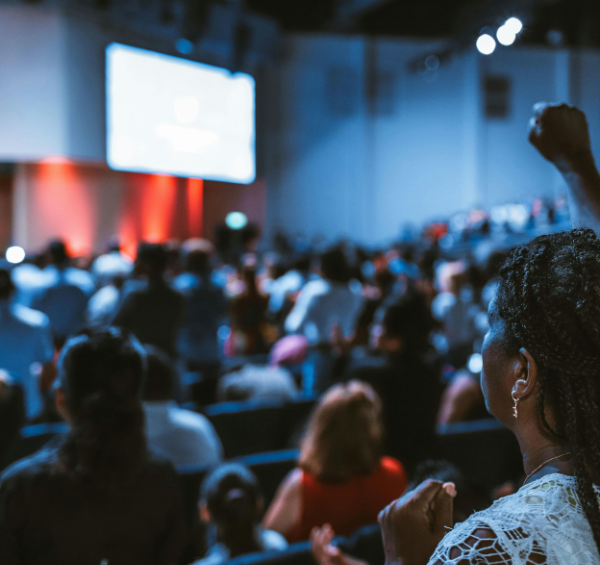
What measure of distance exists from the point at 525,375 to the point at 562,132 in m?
0.65

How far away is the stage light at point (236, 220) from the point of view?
14656mm

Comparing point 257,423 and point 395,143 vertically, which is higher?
point 395,143

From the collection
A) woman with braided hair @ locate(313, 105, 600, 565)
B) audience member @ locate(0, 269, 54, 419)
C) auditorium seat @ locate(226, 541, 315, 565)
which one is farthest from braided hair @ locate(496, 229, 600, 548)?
audience member @ locate(0, 269, 54, 419)

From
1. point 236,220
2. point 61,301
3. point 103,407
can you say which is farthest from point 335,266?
point 236,220

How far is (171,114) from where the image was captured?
10.7 m

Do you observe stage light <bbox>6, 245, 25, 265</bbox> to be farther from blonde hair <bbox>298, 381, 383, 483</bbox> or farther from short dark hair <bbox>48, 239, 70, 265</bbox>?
blonde hair <bbox>298, 381, 383, 483</bbox>

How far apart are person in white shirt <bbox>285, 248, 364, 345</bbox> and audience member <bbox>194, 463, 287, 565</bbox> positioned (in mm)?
2074

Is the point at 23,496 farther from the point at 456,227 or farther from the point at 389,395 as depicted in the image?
the point at 456,227

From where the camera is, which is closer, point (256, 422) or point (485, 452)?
point (485, 452)

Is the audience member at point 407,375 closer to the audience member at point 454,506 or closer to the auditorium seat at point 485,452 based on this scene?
the auditorium seat at point 485,452

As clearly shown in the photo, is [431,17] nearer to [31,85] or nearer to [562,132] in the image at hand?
[31,85]

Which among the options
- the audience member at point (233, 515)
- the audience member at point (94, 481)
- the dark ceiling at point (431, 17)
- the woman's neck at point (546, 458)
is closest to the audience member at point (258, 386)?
the audience member at point (233, 515)

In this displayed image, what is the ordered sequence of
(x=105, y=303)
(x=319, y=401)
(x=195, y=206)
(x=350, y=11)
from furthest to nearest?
1. (x=195, y=206)
2. (x=350, y=11)
3. (x=105, y=303)
4. (x=319, y=401)

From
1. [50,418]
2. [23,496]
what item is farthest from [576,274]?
[50,418]
